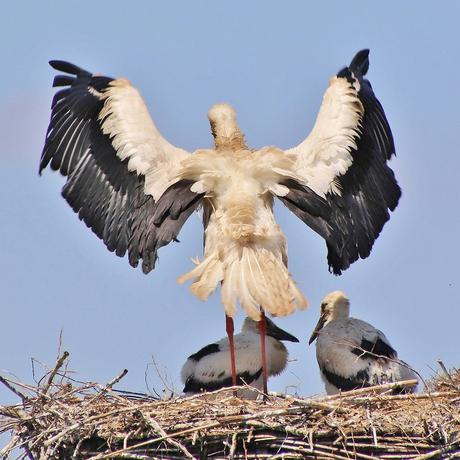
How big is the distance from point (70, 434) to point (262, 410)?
132 cm

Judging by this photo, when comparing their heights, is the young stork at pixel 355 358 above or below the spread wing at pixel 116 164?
below

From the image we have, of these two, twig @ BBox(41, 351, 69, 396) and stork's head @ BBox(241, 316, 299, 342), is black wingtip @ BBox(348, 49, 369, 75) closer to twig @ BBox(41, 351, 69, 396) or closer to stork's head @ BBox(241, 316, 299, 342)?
stork's head @ BBox(241, 316, 299, 342)

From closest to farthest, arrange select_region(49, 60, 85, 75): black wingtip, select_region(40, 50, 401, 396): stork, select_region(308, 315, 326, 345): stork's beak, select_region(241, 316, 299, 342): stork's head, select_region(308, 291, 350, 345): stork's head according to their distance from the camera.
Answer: select_region(40, 50, 401, 396): stork
select_region(49, 60, 85, 75): black wingtip
select_region(241, 316, 299, 342): stork's head
select_region(308, 315, 326, 345): stork's beak
select_region(308, 291, 350, 345): stork's head

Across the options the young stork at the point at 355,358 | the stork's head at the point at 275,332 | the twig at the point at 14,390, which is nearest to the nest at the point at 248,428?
the twig at the point at 14,390

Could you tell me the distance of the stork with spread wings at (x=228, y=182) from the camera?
8562mm

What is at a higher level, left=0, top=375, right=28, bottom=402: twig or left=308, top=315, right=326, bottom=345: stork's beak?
left=308, top=315, right=326, bottom=345: stork's beak

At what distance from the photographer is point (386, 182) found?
32.3 ft

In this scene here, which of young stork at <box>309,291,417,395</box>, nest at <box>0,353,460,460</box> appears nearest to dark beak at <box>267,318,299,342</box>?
young stork at <box>309,291,417,395</box>

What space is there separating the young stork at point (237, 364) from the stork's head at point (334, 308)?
2.68ft

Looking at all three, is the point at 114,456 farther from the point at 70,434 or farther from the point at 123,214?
the point at 123,214

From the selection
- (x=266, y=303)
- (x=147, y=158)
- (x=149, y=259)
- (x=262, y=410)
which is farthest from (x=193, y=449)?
(x=147, y=158)

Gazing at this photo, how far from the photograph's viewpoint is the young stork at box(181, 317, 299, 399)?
9.51 m

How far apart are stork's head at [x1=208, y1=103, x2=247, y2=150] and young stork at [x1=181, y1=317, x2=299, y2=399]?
167 cm

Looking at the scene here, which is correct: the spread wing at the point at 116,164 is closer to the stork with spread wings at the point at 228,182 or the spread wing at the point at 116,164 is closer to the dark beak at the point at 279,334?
the stork with spread wings at the point at 228,182
